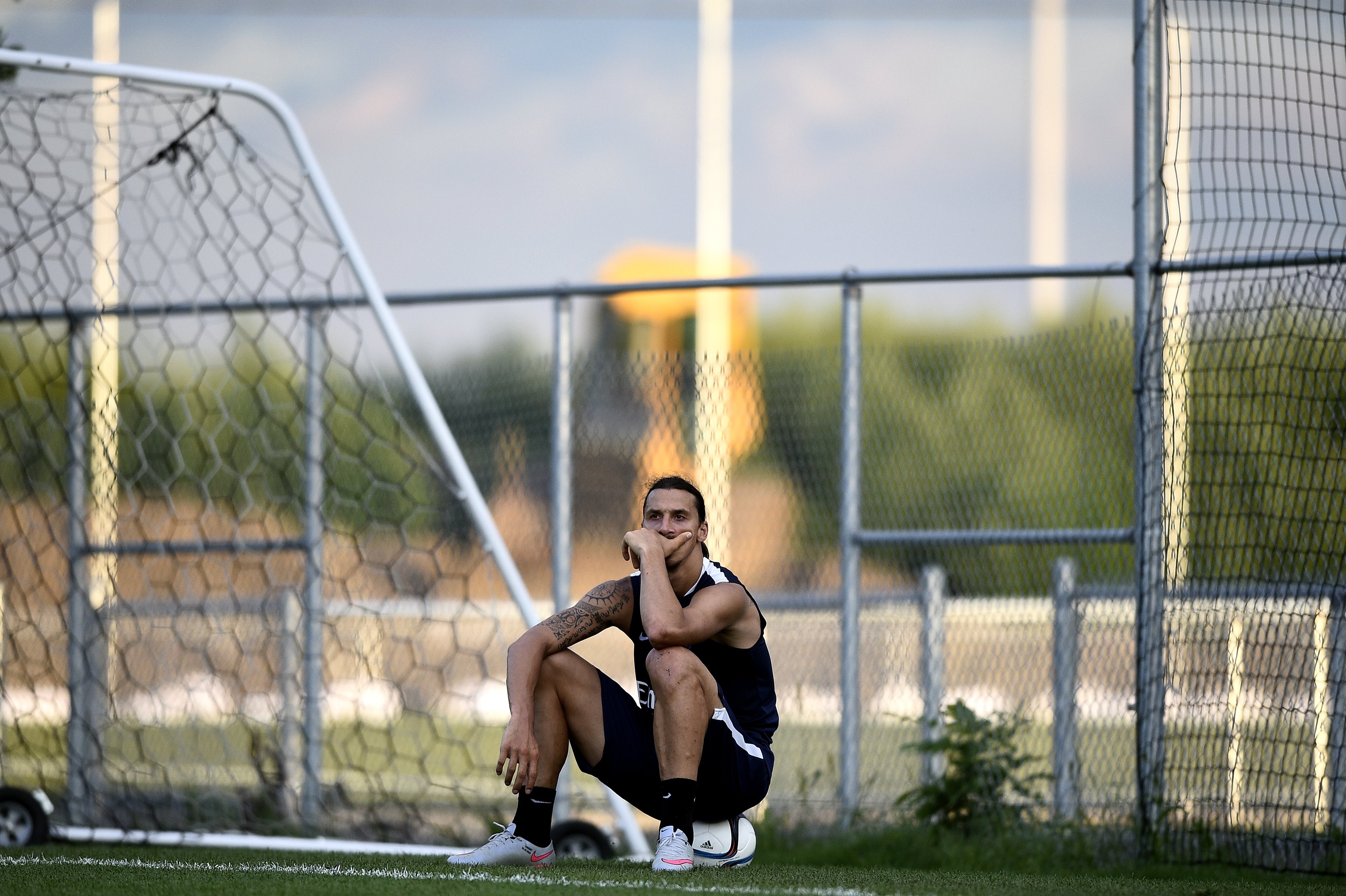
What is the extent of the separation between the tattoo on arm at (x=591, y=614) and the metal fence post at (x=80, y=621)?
10.4ft

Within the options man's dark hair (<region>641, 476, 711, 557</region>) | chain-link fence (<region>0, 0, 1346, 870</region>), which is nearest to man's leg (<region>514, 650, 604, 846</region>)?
man's dark hair (<region>641, 476, 711, 557</region>)

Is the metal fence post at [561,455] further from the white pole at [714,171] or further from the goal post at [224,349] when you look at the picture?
the white pole at [714,171]

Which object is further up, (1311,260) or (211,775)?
(1311,260)

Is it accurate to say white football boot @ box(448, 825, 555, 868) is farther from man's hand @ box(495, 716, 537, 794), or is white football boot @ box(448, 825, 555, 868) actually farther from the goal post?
the goal post

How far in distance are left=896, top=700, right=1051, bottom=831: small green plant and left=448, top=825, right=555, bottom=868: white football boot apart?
1.91 m

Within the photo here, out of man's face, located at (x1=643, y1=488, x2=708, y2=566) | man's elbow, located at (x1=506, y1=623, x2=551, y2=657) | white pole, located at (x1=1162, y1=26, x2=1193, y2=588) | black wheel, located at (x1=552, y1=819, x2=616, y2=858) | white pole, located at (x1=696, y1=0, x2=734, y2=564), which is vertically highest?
white pole, located at (x1=696, y1=0, x2=734, y2=564)

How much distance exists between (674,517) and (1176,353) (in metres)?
2.33

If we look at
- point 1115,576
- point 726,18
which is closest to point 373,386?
point 1115,576

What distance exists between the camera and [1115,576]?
252 inches

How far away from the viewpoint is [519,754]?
440cm

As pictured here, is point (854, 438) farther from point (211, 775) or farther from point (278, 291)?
point (211, 775)

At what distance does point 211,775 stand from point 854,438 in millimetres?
4147

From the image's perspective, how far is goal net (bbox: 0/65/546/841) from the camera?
6496mm

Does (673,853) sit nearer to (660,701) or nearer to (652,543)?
(660,701)
